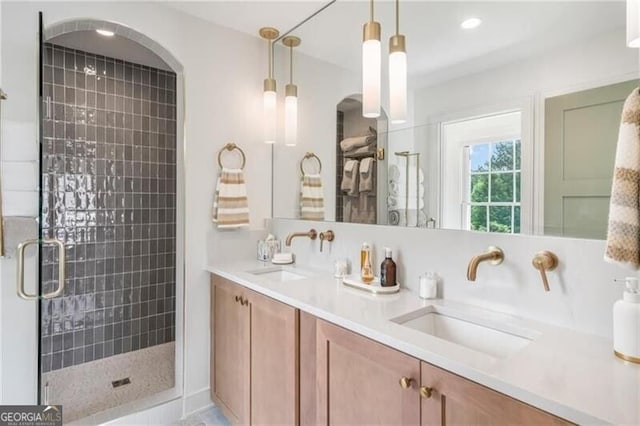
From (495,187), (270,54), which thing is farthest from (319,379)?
(270,54)

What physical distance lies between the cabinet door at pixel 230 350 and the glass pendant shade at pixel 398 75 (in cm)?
118

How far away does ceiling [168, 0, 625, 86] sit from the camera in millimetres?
1148

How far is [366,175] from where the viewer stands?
71.6 inches

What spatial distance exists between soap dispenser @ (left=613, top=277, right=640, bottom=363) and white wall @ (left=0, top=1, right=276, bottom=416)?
1.87 m

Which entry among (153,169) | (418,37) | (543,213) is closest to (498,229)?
(543,213)

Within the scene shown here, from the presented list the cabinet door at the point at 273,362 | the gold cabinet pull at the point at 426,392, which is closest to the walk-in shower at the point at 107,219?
the cabinet door at the point at 273,362

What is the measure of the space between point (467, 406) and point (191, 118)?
1926mm

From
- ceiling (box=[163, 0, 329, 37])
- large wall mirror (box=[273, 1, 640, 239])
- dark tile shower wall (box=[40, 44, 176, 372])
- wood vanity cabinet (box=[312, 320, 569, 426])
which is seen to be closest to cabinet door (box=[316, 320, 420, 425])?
wood vanity cabinet (box=[312, 320, 569, 426])

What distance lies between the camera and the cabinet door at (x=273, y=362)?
1.38 m

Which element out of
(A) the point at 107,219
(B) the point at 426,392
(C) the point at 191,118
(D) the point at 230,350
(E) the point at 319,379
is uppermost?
(C) the point at 191,118

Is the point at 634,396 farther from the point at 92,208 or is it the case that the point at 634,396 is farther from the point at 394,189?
the point at 92,208

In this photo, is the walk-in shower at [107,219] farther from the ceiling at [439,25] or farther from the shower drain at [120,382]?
the ceiling at [439,25]

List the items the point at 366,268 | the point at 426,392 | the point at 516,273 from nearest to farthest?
the point at 426,392
the point at 516,273
the point at 366,268

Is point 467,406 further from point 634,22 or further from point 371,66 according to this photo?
point 371,66
